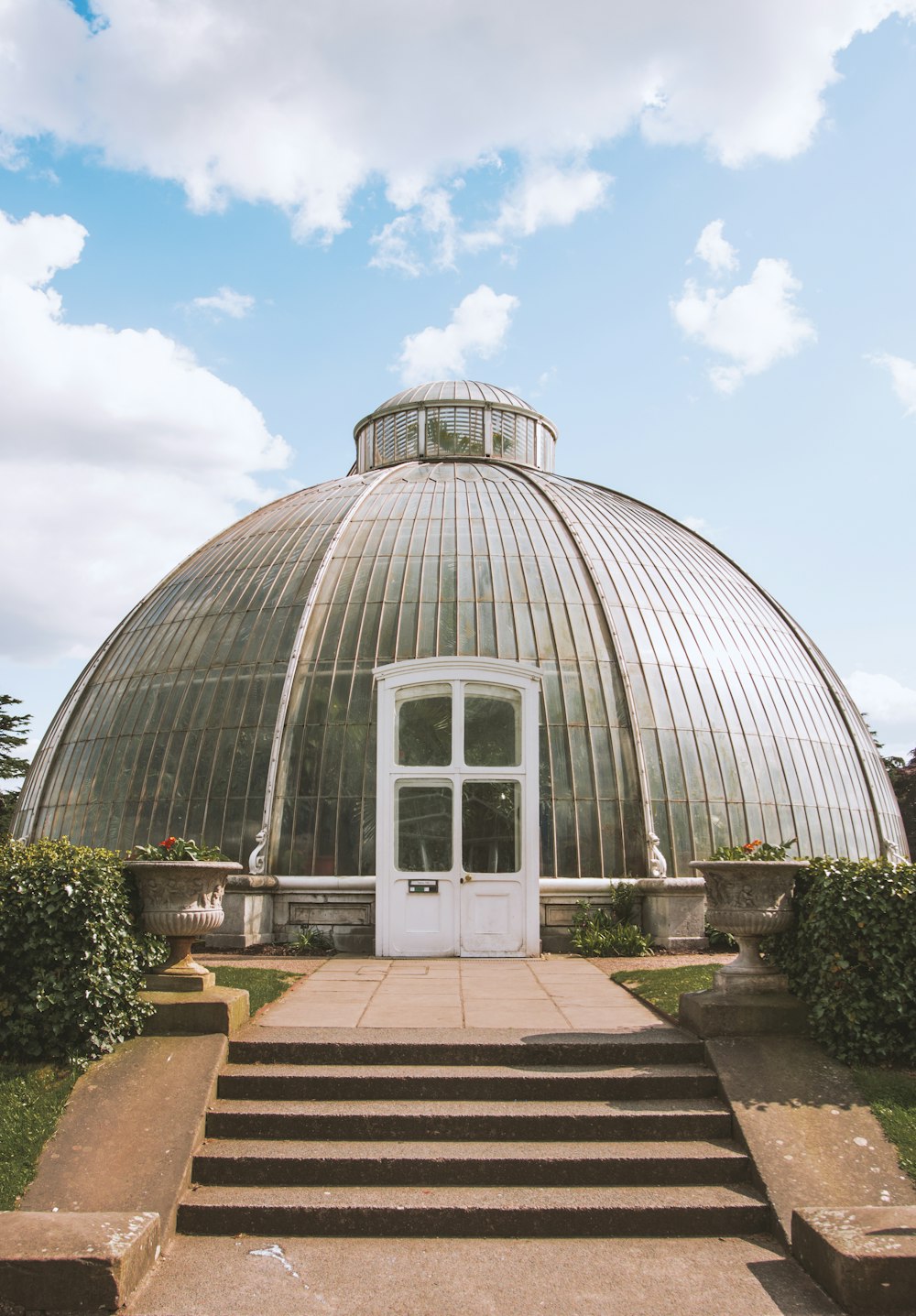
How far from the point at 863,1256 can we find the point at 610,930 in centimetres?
944

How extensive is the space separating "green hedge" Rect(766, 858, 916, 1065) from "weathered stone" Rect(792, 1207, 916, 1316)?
2179 millimetres

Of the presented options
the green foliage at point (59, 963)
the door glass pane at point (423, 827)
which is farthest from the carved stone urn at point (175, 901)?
the door glass pane at point (423, 827)

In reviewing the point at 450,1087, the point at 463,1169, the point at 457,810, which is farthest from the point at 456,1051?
the point at 457,810

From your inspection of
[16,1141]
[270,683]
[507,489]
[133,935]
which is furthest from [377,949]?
[507,489]

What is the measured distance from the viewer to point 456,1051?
7.76 m

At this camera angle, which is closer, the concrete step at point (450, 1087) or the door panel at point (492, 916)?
the concrete step at point (450, 1087)

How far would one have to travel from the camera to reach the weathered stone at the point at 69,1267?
197 inches

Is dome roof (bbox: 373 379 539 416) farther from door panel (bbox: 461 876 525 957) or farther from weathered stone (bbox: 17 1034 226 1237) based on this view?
weathered stone (bbox: 17 1034 226 1237)

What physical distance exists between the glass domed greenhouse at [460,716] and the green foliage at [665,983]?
2456 millimetres

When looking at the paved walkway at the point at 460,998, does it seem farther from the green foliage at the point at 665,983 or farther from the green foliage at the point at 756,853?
the green foliage at the point at 756,853

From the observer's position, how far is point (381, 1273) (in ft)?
17.9

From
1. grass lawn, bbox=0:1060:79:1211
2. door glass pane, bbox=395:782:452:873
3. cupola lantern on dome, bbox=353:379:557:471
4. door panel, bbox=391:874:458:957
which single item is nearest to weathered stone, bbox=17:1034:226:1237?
grass lawn, bbox=0:1060:79:1211

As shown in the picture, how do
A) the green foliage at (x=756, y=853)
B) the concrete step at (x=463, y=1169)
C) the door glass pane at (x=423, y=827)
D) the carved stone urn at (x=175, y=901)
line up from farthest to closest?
the door glass pane at (x=423, y=827)
the green foliage at (x=756, y=853)
the carved stone urn at (x=175, y=901)
the concrete step at (x=463, y=1169)

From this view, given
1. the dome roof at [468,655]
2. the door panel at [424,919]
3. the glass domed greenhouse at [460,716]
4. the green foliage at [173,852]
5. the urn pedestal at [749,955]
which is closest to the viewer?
the urn pedestal at [749,955]
